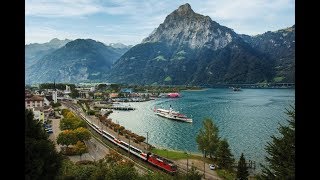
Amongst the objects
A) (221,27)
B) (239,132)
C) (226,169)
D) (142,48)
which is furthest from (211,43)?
(226,169)

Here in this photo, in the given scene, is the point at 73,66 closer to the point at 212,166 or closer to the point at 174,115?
the point at 174,115

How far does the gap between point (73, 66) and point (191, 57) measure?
33.8 meters

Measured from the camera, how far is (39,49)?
466 feet

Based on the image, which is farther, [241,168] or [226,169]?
[226,169]

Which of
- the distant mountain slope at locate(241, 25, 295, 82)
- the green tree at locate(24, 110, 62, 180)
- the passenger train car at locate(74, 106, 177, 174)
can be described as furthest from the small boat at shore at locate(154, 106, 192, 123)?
the distant mountain slope at locate(241, 25, 295, 82)

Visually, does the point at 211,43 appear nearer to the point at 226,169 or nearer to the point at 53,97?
the point at 53,97

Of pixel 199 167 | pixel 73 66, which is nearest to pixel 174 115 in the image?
pixel 199 167

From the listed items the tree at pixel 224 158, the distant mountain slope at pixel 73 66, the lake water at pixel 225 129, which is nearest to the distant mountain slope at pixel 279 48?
the lake water at pixel 225 129

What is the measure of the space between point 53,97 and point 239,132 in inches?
696

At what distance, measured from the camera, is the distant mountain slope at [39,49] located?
4845 inches

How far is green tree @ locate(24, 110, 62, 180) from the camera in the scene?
4098 millimetres
